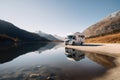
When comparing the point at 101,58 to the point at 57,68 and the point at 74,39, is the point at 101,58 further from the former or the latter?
the point at 74,39

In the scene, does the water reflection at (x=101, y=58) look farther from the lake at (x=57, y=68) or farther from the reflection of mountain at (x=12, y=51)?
the reflection of mountain at (x=12, y=51)

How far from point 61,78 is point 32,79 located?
2094 millimetres

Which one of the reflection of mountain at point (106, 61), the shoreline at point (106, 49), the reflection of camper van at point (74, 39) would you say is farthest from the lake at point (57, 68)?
the reflection of camper van at point (74, 39)

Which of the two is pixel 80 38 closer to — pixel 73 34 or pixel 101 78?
pixel 73 34

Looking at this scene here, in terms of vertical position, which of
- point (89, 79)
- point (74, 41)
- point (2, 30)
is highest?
point (2, 30)

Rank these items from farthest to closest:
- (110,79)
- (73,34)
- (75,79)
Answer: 1. (73,34)
2. (75,79)
3. (110,79)

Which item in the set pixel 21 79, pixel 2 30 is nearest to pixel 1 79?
pixel 21 79

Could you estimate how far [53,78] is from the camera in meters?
10.2

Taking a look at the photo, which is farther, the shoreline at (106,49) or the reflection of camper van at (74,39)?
the reflection of camper van at (74,39)

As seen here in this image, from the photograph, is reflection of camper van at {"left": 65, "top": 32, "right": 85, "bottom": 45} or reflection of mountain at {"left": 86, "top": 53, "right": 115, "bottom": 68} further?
reflection of camper van at {"left": 65, "top": 32, "right": 85, "bottom": 45}

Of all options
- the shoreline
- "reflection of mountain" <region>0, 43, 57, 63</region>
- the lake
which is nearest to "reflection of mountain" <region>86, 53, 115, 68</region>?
the lake

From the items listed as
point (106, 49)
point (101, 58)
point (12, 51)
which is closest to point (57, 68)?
point (101, 58)

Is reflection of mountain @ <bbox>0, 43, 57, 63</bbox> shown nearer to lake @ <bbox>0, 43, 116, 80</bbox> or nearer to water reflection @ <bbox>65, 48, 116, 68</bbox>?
lake @ <bbox>0, 43, 116, 80</bbox>

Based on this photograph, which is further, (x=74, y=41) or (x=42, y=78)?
(x=74, y=41)
